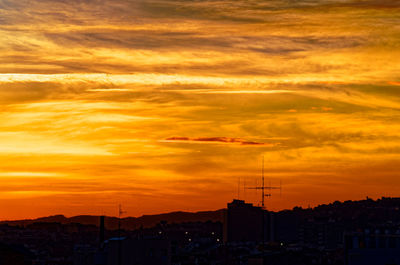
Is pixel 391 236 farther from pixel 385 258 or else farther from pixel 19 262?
pixel 19 262

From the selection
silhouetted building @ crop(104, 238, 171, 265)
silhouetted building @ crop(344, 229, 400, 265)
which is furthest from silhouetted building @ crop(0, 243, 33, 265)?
silhouetted building @ crop(344, 229, 400, 265)

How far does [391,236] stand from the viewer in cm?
19075

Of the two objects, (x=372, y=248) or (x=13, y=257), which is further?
(x=372, y=248)

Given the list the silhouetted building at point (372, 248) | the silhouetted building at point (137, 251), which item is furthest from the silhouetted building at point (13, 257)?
the silhouetted building at point (372, 248)

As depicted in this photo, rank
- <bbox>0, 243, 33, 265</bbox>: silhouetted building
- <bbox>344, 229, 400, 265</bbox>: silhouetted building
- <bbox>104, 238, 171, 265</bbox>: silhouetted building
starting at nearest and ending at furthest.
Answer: <bbox>0, 243, 33, 265</bbox>: silhouetted building, <bbox>104, 238, 171, 265</bbox>: silhouetted building, <bbox>344, 229, 400, 265</bbox>: silhouetted building

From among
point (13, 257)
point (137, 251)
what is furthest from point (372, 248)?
point (13, 257)

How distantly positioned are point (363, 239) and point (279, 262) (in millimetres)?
17323

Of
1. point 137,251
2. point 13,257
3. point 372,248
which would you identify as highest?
point 372,248

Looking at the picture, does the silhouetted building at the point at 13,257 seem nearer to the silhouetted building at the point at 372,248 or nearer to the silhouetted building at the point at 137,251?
the silhouetted building at the point at 137,251

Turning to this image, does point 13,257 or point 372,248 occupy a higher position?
point 372,248

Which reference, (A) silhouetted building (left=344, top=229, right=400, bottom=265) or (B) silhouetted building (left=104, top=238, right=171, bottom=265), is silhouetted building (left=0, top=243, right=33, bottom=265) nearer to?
(B) silhouetted building (left=104, top=238, right=171, bottom=265)

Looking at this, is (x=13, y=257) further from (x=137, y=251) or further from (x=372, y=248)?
(x=372, y=248)

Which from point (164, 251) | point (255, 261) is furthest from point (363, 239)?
point (164, 251)

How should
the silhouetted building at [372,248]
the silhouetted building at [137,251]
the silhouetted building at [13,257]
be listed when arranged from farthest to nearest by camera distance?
1. the silhouetted building at [372,248]
2. the silhouetted building at [137,251]
3. the silhouetted building at [13,257]
